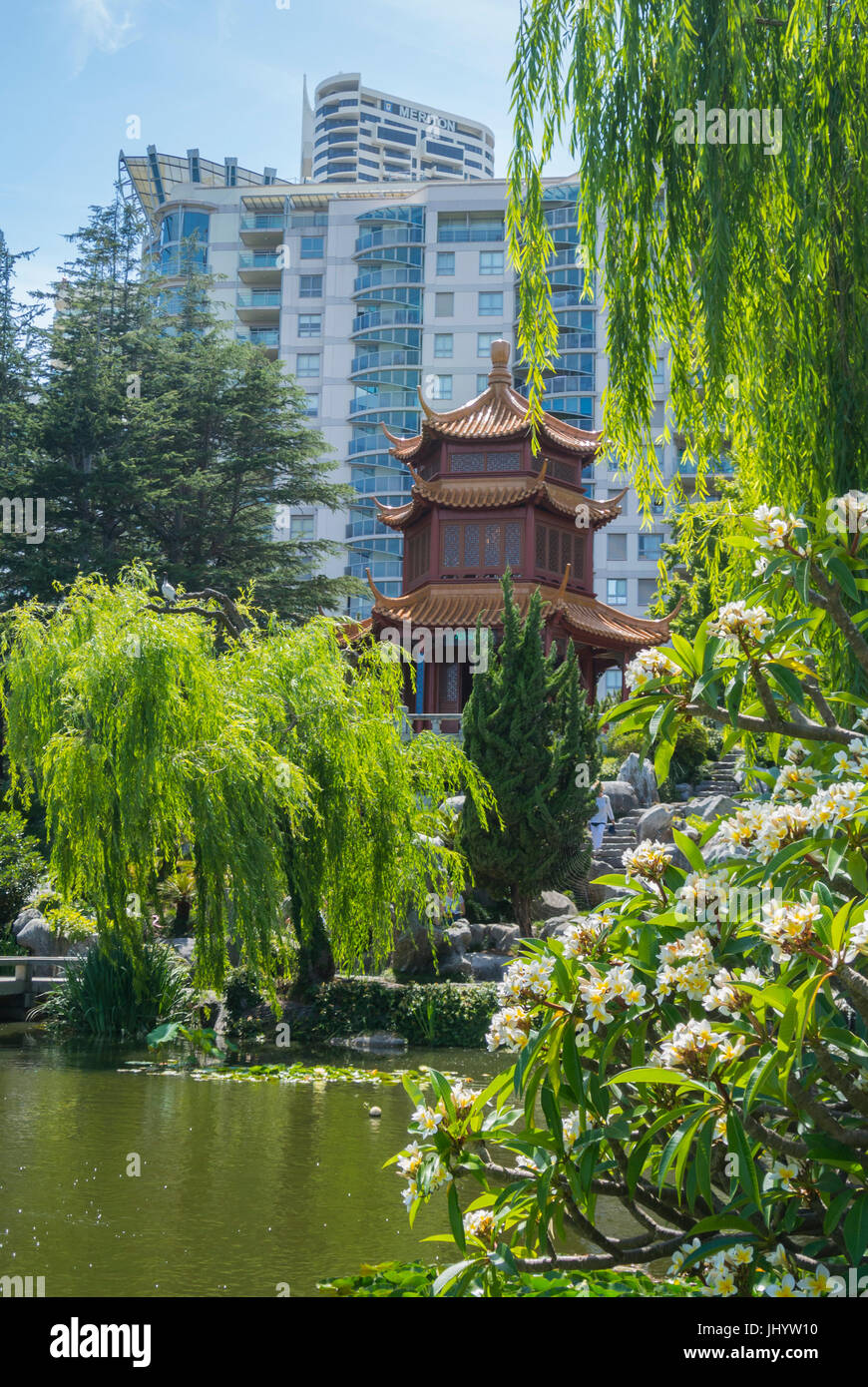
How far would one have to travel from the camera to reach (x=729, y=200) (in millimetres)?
4875

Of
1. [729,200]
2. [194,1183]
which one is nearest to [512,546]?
[194,1183]

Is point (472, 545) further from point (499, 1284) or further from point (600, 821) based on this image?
point (499, 1284)

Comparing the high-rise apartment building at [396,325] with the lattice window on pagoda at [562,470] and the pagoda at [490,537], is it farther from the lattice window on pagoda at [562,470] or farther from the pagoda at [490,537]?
the pagoda at [490,537]

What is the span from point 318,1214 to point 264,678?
6.97 m

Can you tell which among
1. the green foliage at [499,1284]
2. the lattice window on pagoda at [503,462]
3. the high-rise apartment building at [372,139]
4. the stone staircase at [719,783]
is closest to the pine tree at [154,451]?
the lattice window on pagoda at [503,462]

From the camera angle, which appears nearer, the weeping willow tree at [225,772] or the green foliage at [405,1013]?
the weeping willow tree at [225,772]

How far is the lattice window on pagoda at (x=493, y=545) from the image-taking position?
27.6 meters

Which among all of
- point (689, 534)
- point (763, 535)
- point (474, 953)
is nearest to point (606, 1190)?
point (763, 535)

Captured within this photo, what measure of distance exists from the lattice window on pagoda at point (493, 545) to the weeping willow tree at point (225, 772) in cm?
1345

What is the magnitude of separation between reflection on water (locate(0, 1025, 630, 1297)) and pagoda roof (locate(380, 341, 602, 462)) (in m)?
18.0

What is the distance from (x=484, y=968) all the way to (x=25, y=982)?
5656 mm

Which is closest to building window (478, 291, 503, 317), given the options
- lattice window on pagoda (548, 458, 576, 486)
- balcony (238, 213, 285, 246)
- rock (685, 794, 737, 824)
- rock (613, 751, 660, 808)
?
balcony (238, 213, 285, 246)

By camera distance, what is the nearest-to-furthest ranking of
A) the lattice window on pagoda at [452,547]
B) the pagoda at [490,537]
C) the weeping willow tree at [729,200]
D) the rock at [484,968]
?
the weeping willow tree at [729,200] → the rock at [484,968] → the pagoda at [490,537] → the lattice window on pagoda at [452,547]

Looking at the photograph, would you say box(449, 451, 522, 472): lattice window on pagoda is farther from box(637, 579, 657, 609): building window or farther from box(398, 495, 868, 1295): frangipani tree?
box(398, 495, 868, 1295): frangipani tree
